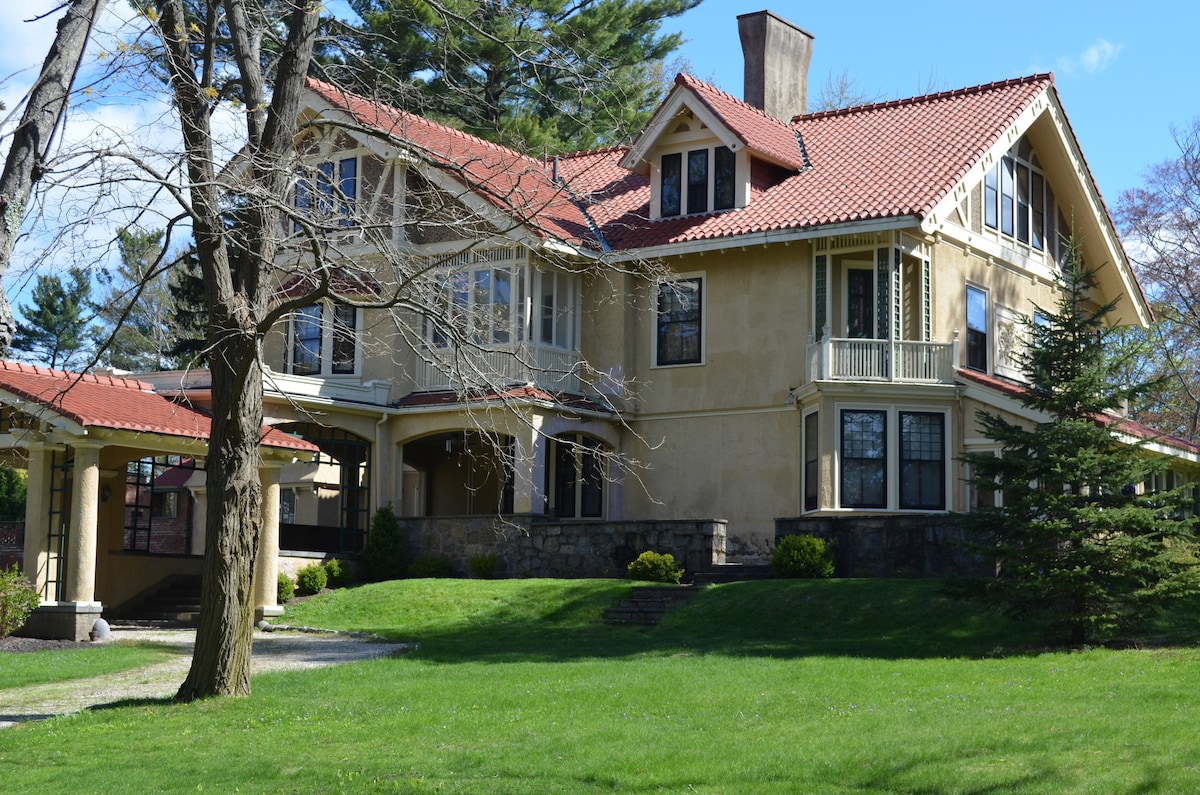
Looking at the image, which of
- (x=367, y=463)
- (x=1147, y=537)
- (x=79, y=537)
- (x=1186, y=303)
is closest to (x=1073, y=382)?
(x=1147, y=537)

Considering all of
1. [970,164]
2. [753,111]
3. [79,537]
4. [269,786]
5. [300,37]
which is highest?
[753,111]

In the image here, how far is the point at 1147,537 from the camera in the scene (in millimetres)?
16172

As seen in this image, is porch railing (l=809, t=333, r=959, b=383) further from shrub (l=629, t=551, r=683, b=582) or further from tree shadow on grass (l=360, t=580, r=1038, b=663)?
tree shadow on grass (l=360, t=580, r=1038, b=663)

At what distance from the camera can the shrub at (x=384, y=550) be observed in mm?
26891

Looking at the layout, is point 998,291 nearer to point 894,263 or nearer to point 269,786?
point 894,263

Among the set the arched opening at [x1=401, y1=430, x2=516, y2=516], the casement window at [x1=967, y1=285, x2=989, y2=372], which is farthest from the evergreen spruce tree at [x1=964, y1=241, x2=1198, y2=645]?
the arched opening at [x1=401, y1=430, x2=516, y2=516]

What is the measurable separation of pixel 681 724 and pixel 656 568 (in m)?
11.6

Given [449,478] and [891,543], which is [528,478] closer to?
[449,478]

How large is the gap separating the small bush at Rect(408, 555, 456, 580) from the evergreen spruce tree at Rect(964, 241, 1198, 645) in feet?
38.9

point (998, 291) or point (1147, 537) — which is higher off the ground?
point (998, 291)

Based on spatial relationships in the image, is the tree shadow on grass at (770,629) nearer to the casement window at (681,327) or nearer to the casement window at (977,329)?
the casement window at (681,327)

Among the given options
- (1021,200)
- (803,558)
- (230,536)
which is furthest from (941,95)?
(230,536)

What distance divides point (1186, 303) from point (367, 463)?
25.2 m

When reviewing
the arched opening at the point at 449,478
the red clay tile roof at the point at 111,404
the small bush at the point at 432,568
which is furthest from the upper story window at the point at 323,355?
the red clay tile roof at the point at 111,404
